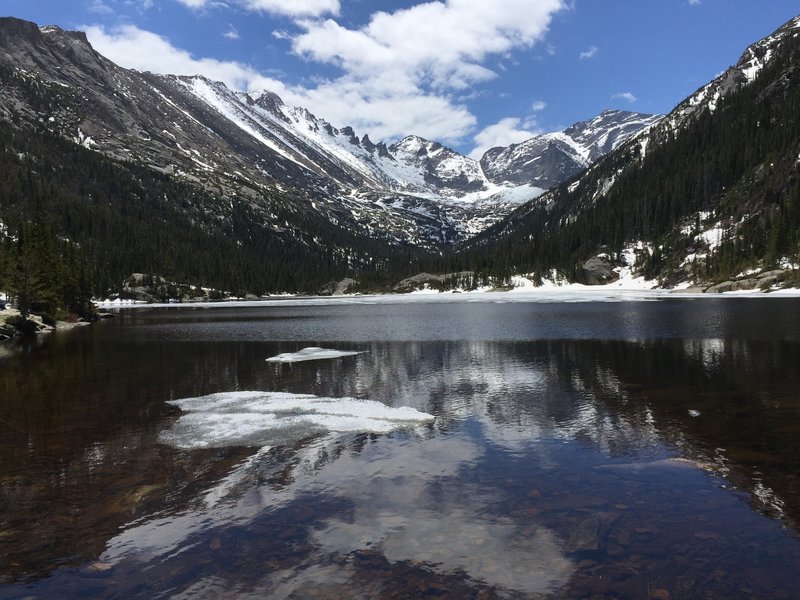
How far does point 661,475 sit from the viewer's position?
49.7 ft

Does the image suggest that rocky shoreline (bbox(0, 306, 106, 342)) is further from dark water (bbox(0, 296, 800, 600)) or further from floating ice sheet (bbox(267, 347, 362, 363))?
floating ice sheet (bbox(267, 347, 362, 363))

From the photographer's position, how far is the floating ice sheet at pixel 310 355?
4241 cm

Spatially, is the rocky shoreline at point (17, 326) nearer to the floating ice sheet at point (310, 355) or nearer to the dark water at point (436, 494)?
the dark water at point (436, 494)

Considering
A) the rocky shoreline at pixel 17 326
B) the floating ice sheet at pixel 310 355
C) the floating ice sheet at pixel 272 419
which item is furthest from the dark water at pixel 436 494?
the rocky shoreline at pixel 17 326

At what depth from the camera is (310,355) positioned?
144 feet

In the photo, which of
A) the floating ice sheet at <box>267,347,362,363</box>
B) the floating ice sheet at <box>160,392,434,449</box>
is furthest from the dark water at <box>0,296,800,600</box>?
the floating ice sheet at <box>267,347,362,363</box>

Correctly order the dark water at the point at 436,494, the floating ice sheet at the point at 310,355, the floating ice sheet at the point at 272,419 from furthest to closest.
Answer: the floating ice sheet at the point at 310,355, the floating ice sheet at the point at 272,419, the dark water at the point at 436,494

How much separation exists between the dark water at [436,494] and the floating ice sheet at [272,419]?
759mm

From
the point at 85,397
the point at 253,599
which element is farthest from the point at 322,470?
the point at 85,397

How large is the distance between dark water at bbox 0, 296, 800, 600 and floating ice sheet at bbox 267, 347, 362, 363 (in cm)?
1050

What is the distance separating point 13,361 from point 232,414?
33.0 meters

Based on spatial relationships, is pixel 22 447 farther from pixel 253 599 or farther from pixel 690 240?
pixel 690 240

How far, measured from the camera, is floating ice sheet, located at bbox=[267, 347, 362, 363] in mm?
42406

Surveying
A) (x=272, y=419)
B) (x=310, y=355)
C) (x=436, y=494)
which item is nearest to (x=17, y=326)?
(x=310, y=355)
